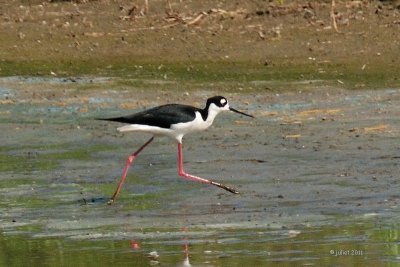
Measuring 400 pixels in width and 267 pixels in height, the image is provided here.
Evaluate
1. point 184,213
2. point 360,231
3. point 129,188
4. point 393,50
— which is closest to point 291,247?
point 360,231

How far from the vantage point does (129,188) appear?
13.1 m

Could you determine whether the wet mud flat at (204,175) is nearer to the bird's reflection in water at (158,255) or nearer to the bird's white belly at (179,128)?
the bird's reflection in water at (158,255)

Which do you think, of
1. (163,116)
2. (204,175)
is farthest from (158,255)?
(204,175)

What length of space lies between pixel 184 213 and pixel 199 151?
3.19 metres

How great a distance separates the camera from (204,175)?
13.6 metres

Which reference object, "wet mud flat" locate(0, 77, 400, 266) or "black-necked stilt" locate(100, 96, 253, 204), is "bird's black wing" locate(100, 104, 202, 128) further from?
"wet mud flat" locate(0, 77, 400, 266)

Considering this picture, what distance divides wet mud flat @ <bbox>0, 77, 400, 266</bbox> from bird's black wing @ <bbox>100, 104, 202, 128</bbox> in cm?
55

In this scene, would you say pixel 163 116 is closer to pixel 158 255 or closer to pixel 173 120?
pixel 173 120

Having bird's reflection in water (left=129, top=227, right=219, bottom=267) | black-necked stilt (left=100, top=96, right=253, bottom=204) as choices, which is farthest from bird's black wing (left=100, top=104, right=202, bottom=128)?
bird's reflection in water (left=129, top=227, right=219, bottom=267)

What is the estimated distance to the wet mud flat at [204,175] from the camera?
32.3 ft

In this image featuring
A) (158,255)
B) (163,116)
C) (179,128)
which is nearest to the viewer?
(158,255)

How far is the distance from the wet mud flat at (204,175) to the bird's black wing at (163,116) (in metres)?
0.55

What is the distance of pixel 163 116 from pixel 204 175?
85cm

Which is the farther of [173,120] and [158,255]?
[173,120]
